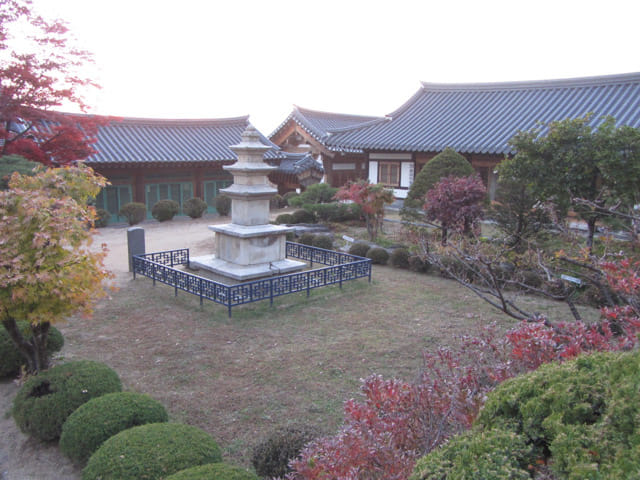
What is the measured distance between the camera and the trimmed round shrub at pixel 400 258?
14450 millimetres

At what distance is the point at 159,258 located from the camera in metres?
14.0

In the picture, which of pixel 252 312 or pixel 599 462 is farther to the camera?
pixel 252 312

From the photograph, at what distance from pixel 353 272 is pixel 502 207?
13.8ft

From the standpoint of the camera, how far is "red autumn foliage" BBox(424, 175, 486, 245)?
525 inches

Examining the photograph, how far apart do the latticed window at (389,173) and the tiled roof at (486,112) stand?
146cm

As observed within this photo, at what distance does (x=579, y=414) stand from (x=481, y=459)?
21.3 inches

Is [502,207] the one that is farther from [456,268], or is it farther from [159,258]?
[159,258]

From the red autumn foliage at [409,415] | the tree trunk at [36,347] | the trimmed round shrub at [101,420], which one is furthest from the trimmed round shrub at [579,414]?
the tree trunk at [36,347]

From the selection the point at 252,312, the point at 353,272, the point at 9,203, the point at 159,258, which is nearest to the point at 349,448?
the point at 9,203

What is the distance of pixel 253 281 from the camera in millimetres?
11953

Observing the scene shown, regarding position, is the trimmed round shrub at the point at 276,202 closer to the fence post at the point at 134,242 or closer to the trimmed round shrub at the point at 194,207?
the trimmed round shrub at the point at 194,207

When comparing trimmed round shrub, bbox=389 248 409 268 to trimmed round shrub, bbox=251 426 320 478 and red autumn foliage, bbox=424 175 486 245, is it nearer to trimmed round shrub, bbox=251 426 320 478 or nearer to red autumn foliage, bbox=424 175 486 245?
red autumn foliage, bbox=424 175 486 245

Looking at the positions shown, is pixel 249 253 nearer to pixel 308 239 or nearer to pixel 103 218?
pixel 308 239

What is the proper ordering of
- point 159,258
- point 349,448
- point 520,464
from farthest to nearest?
point 159,258, point 349,448, point 520,464
